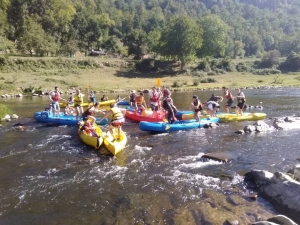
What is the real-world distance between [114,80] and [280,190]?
37403mm

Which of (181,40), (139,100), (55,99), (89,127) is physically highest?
(181,40)

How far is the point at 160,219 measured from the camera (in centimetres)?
680

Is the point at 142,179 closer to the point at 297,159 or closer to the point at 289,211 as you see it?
the point at 289,211

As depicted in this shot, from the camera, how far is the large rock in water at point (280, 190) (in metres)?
6.98

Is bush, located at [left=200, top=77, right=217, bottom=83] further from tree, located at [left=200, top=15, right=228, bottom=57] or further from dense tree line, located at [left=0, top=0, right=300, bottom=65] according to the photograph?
tree, located at [left=200, top=15, right=228, bottom=57]

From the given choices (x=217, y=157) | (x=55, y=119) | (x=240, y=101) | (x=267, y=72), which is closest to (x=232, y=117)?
(x=240, y=101)

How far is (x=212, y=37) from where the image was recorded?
60.1m

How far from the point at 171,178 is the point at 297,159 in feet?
14.2

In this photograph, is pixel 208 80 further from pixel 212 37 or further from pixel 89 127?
pixel 89 127

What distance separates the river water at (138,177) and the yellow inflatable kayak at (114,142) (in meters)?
0.25

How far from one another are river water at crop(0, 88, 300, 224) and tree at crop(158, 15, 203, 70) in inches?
1479

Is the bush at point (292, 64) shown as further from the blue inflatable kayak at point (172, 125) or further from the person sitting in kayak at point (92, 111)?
the person sitting in kayak at point (92, 111)

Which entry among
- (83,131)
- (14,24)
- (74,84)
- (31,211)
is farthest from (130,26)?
(31,211)

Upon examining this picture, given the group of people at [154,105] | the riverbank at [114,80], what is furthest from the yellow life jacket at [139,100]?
the riverbank at [114,80]
